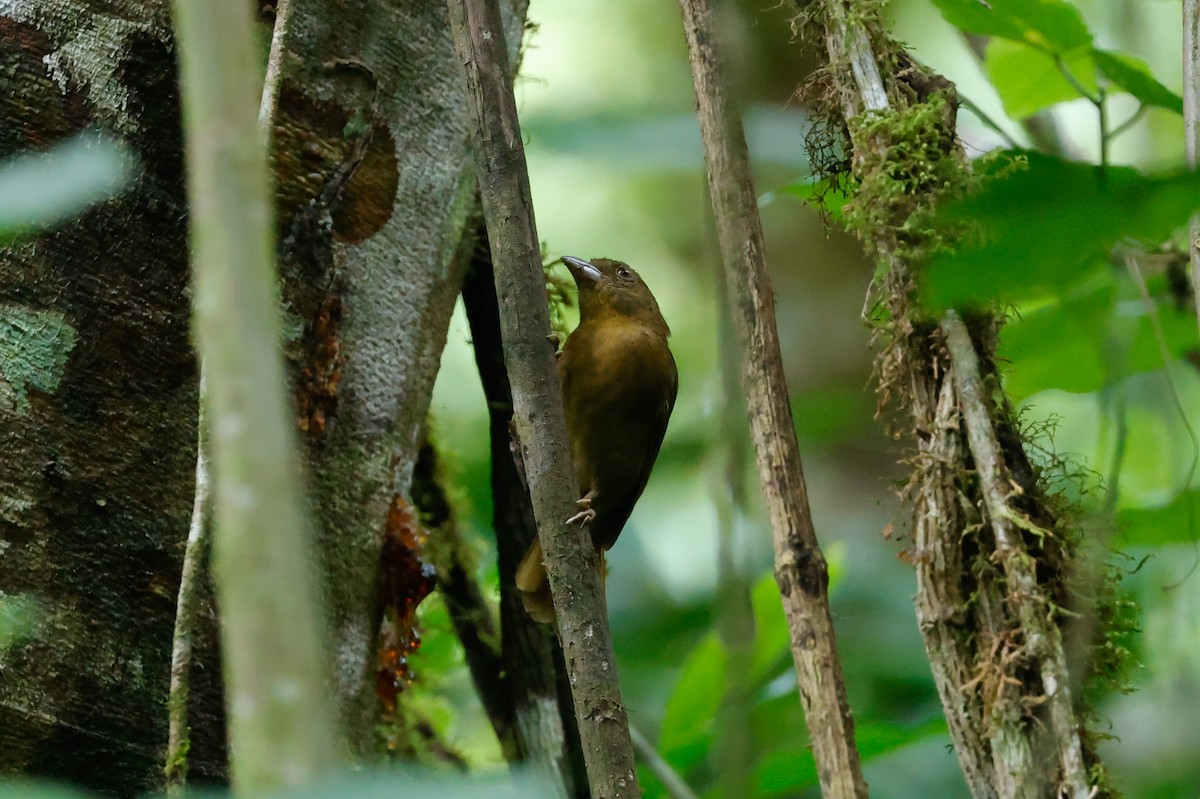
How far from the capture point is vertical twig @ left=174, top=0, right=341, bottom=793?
0.62 metres

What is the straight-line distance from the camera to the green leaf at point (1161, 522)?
85.4 inches

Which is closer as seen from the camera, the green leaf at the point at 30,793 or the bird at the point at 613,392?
the green leaf at the point at 30,793

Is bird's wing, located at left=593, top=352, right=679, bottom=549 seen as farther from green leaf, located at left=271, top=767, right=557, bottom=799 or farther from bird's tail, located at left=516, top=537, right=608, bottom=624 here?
green leaf, located at left=271, top=767, right=557, bottom=799

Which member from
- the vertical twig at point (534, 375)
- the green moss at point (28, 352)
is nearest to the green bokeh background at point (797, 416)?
the vertical twig at point (534, 375)

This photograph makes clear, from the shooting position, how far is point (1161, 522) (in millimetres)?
2219

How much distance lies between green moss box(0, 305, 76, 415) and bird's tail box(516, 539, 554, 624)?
128 cm

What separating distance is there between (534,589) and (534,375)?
1.31m

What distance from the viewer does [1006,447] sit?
2.15m

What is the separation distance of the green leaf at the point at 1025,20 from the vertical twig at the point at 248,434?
1.25 m

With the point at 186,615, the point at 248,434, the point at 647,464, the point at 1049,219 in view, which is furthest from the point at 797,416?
→ the point at 248,434

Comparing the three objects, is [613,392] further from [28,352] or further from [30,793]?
[30,793]

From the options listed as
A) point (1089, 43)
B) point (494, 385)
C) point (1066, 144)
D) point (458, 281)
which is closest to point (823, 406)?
point (1066, 144)

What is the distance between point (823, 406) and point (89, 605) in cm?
274

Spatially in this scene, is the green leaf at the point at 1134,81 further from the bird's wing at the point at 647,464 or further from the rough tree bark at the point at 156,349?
the bird's wing at the point at 647,464
